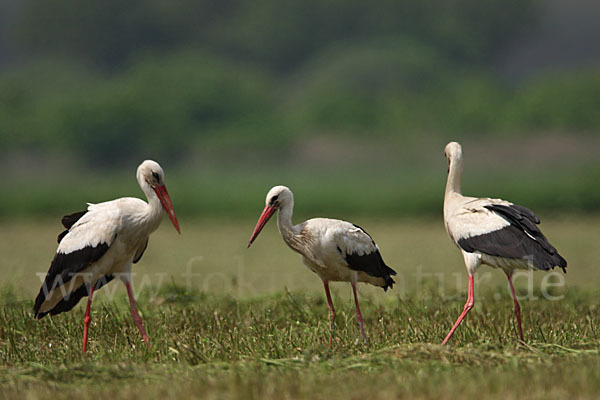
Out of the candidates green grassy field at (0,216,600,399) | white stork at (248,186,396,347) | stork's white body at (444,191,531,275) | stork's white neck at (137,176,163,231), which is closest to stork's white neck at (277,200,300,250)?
white stork at (248,186,396,347)

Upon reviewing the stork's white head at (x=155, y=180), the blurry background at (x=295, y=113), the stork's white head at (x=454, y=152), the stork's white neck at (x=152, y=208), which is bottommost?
the stork's white neck at (x=152, y=208)

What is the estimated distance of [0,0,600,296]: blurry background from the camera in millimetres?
24828

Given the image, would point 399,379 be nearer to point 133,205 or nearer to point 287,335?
point 287,335

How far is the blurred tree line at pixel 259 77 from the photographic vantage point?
149ft

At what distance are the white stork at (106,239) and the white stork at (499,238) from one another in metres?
2.14

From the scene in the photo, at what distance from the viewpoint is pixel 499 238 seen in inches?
235

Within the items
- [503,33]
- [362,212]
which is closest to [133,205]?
[362,212]

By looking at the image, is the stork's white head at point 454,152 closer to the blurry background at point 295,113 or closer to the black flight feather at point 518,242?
the black flight feather at point 518,242

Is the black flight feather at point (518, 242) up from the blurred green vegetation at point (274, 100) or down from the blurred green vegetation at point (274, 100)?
down

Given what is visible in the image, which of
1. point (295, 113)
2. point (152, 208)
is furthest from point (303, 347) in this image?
point (295, 113)

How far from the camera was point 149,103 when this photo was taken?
49312 mm

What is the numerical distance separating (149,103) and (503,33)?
3212 cm

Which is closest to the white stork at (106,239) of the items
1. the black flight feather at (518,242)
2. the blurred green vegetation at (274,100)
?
the black flight feather at (518,242)

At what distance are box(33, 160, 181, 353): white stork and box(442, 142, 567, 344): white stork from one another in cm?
214
